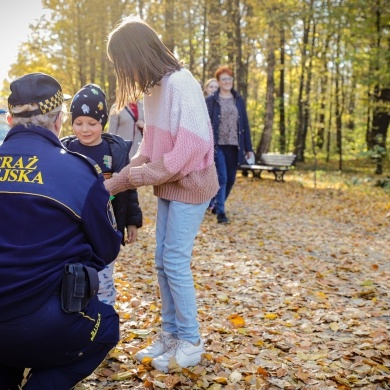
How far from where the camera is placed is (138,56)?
290 centimetres

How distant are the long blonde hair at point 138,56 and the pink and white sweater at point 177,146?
0.08 m

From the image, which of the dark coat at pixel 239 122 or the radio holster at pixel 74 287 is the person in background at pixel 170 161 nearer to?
the radio holster at pixel 74 287

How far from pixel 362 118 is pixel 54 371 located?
31.6 meters

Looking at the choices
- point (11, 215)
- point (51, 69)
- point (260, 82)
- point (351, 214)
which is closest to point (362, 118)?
point (260, 82)

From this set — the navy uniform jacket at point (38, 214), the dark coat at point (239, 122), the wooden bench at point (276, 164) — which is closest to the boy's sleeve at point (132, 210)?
the navy uniform jacket at point (38, 214)

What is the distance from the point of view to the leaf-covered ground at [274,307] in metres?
3.24

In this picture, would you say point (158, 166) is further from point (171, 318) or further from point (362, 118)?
point (362, 118)

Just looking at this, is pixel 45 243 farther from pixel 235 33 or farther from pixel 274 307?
pixel 235 33

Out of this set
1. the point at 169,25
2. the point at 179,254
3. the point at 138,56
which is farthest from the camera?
the point at 169,25

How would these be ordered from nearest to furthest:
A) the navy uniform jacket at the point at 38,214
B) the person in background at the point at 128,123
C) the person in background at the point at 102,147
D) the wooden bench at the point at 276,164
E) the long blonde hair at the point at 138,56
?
1. the navy uniform jacket at the point at 38,214
2. the long blonde hair at the point at 138,56
3. the person in background at the point at 102,147
4. the person in background at the point at 128,123
5. the wooden bench at the point at 276,164

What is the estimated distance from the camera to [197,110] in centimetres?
297

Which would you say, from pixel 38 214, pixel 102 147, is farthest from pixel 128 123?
pixel 38 214

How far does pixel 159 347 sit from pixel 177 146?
1511 millimetres

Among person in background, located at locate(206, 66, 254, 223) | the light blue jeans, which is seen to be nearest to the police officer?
the light blue jeans
